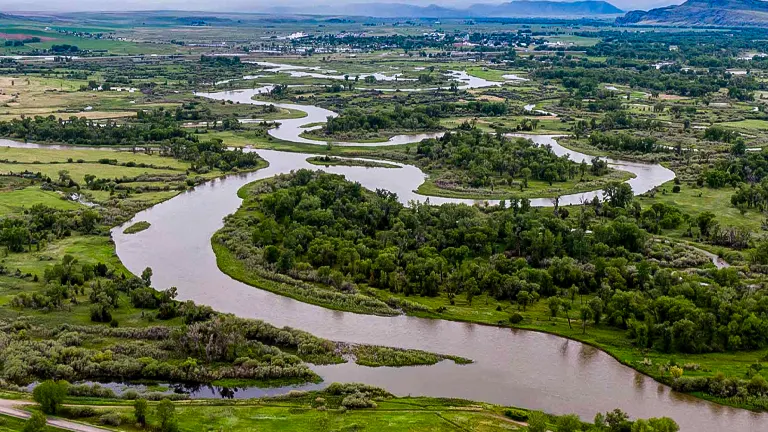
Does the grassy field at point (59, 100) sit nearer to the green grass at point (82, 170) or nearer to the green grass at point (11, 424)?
the green grass at point (82, 170)

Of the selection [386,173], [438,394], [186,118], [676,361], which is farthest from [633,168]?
[186,118]

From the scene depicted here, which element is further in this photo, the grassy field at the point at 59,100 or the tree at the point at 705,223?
the grassy field at the point at 59,100

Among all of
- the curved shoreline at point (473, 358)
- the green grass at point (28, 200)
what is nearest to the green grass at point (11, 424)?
the curved shoreline at point (473, 358)

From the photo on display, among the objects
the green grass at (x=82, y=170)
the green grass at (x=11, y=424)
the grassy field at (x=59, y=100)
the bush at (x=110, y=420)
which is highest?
the grassy field at (x=59, y=100)

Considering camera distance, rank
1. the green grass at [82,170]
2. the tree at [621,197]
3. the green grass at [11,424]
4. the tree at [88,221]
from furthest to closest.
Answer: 1. the green grass at [82,170]
2. the tree at [621,197]
3. the tree at [88,221]
4. the green grass at [11,424]

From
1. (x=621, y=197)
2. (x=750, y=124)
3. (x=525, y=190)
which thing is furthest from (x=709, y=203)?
(x=750, y=124)
